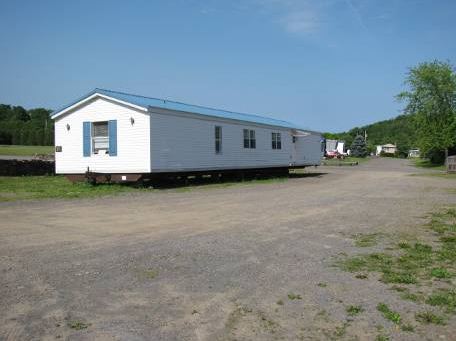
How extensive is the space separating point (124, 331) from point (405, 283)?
2870 millimetres

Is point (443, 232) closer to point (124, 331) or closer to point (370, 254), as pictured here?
point (370, 254)

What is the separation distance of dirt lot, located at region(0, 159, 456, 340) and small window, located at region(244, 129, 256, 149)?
13643mm

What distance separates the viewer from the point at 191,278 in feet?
17.2

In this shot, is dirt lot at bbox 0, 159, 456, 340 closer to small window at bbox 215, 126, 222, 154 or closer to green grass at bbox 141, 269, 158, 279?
green grass at bbox 141, 269, 158, 279

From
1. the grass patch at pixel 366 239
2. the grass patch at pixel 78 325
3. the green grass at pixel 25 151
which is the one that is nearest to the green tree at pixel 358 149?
the green grass at pixel 25 151

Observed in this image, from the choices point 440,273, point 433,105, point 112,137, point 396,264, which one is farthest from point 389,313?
point 433,105

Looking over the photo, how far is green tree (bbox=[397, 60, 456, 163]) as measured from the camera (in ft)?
151

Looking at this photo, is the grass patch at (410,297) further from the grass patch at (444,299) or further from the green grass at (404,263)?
the green grass at (404,263)

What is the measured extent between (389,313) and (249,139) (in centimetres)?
2018

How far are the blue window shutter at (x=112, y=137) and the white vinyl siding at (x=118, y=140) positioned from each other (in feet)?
0.45

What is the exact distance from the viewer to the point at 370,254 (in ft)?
21.2

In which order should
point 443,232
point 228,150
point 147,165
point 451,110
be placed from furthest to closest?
point 451,110, point 228,150, point 147,165, point 443,232

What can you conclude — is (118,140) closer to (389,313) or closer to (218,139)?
(218,139)

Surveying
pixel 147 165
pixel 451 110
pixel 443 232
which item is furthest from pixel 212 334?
pixel 451 110
